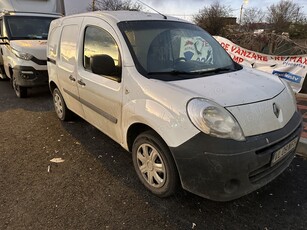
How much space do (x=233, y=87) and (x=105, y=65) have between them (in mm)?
1332

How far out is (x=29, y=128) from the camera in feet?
15.2

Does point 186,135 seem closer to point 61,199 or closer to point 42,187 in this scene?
point 61,199

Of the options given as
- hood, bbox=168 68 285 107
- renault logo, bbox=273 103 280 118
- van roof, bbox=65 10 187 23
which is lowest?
renault logo, bbox=273 103 280 118

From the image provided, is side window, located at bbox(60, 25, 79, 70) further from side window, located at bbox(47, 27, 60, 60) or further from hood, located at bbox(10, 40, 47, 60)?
hood, located at bbox(10, 40, 47, 60)

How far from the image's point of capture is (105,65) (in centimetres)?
280

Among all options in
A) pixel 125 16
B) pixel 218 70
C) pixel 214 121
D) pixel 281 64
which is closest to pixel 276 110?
pixel 214 121

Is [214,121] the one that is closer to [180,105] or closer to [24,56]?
[180,105]

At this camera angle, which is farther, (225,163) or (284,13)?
(284,13)

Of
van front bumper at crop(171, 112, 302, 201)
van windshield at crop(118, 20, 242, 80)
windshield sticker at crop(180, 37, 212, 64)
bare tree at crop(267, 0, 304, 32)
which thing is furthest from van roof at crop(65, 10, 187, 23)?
bare tree at crop(267, 0, 304, 32)

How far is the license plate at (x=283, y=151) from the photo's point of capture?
2.36 meters

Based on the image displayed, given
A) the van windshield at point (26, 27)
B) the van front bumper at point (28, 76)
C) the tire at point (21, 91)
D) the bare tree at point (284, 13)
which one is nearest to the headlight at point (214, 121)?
the van front bumper at point (28, 76)

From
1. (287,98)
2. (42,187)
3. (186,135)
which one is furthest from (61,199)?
(287,98)

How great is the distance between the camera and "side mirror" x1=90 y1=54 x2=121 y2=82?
9.14 feet

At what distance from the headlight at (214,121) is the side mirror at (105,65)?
1.05 metres
